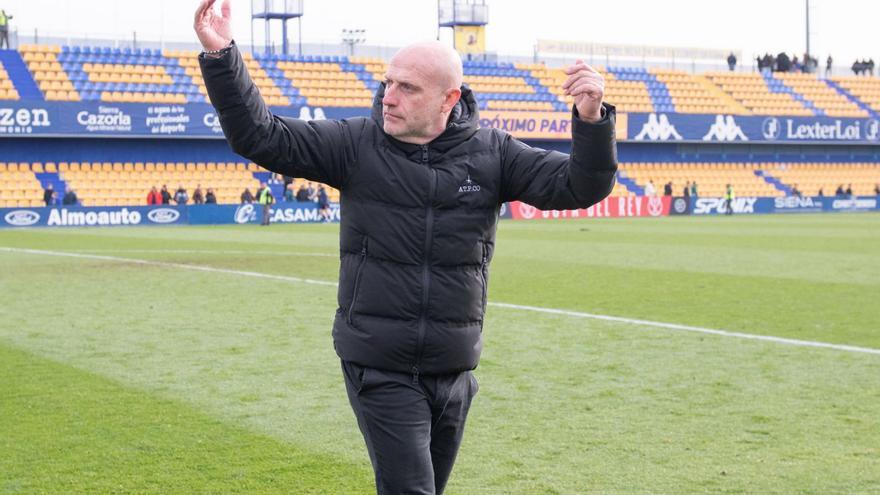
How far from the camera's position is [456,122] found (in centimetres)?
391

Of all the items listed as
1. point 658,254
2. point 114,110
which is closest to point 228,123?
point 658,254

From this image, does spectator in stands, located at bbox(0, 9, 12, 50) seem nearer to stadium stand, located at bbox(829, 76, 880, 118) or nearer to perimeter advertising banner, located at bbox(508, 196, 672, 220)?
perimeter advertising banner, located at bbox(508, 196, 672, 220)

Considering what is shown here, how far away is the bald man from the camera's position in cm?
378

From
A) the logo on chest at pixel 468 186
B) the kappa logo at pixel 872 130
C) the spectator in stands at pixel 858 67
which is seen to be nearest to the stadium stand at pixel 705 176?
the kappa logo at pixel 872 130

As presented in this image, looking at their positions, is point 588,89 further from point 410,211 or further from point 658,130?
point 658,130

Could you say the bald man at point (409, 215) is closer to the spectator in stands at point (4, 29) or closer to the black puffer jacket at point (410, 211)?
the black puffer jacket at point (410, 211)

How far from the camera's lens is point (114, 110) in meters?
42.4

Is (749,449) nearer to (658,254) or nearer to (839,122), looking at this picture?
(658,254)

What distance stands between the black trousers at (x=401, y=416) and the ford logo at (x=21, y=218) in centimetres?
3530

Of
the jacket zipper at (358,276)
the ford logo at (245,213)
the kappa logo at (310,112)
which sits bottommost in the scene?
the ford logo at (245,213)

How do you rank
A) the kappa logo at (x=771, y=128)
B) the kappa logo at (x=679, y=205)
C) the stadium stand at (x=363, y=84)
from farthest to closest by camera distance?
the kappa logo at (x=771, y=128) < the kappa logo at (x=679, y=205) < the stadium stand at (x=363, y=84)

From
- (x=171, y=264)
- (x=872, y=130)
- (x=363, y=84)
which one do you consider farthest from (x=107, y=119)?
(x=872, y=130)

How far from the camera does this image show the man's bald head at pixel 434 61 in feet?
12.3

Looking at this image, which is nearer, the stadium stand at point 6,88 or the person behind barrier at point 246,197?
the person behind barrier at point 246,197
